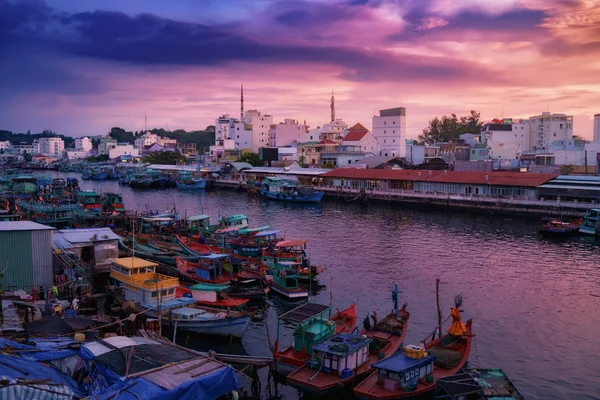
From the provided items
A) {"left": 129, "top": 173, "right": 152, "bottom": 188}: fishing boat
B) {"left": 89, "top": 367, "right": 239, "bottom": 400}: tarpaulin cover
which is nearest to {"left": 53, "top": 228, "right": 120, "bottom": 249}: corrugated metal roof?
{"left": 89, "top": 367, "right": 239, "bottom": 400}: tarpaulin cover

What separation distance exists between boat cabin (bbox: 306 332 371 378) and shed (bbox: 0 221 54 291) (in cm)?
1055

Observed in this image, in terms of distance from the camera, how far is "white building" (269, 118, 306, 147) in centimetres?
10469

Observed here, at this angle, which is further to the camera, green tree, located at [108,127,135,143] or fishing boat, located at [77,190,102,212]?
green tree, located at [108,127,135,143]

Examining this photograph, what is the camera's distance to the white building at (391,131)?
81562mm

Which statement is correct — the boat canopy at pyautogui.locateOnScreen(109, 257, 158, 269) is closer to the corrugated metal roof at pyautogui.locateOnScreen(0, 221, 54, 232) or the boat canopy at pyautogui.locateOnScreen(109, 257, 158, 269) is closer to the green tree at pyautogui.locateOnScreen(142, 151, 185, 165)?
the corrugated metal roof at pyautogui.locateOnScreen(0, 221, 54, 232)

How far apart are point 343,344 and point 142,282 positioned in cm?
833

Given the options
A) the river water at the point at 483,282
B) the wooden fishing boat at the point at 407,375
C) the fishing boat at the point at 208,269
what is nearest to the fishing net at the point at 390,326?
the river water at the point at 483,282

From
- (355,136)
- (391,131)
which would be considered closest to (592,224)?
(391,131)

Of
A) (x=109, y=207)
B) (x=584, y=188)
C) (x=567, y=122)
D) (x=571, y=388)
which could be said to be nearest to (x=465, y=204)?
(x=584, y=188)

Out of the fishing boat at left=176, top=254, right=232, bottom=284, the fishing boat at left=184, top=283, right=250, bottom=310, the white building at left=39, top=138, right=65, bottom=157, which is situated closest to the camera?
the fishing boat at left=184, top=283, right=250, bottom=310

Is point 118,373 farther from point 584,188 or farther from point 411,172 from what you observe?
point 411,172

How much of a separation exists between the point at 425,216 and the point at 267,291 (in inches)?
1023

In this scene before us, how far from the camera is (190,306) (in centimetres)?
1827

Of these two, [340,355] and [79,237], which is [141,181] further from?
[340,355]
